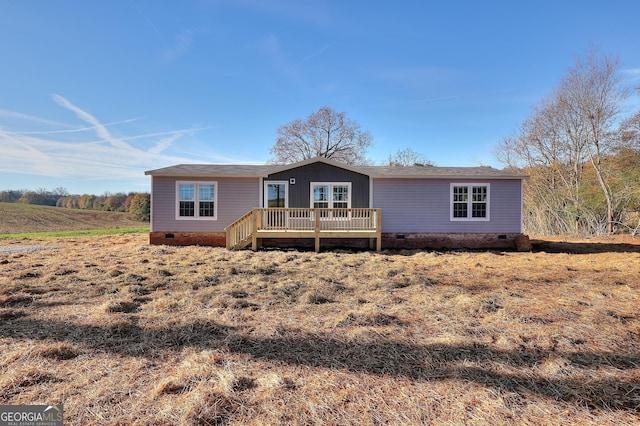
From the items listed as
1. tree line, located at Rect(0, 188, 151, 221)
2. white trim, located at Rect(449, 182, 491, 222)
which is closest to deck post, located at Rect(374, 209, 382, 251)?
white trim, located at Rect(449, 182, 491, 222)

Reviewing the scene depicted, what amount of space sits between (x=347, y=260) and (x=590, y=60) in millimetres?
19431

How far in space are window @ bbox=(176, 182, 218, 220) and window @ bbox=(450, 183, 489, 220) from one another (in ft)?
31.1

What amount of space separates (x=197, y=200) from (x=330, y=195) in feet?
17.2

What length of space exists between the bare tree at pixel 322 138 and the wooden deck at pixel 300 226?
21590 millimetres

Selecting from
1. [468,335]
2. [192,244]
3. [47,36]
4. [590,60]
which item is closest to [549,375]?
[468,335]

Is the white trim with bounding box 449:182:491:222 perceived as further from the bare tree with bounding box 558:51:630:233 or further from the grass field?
the grass field

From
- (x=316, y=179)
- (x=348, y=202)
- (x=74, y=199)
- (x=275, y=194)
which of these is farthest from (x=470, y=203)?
(x=74, y=199)

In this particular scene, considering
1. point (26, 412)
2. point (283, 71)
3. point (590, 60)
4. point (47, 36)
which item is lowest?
point (26, 412)

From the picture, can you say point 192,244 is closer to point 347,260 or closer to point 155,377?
point 347,260

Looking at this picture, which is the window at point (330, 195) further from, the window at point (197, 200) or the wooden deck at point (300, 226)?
the window at point (197, 200)

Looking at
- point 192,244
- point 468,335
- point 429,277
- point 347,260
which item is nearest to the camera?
point 468,335

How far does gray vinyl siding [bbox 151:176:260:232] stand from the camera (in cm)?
1187

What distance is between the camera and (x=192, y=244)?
39.6 feet

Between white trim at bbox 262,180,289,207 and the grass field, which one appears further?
the grass field
